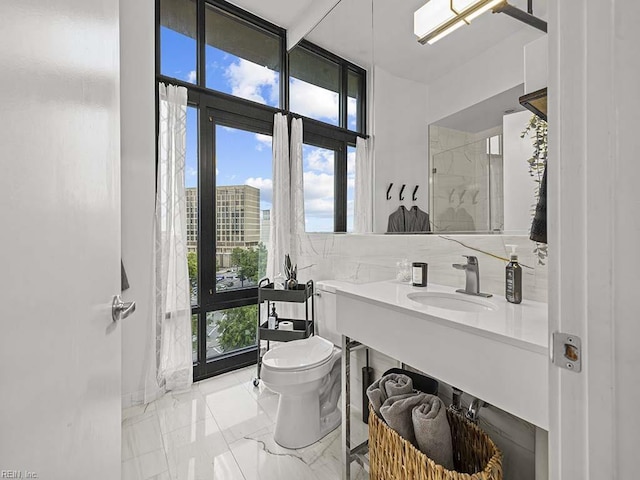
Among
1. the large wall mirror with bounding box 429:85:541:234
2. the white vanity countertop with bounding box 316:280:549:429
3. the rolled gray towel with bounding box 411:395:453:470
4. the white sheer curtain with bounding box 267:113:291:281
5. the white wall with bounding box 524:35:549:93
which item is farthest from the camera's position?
the white sheer curtain with bounding box 267:113:291:281

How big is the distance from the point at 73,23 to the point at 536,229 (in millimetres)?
1197

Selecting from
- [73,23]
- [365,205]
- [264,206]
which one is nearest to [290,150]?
[264,206]

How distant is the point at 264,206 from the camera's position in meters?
2.60

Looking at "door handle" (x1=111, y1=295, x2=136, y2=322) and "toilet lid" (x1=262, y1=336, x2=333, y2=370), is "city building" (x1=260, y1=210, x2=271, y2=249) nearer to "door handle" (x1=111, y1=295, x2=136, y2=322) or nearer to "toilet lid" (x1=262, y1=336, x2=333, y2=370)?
"toilet lid" (x1=262, y1=336, x2=333, y2=370)

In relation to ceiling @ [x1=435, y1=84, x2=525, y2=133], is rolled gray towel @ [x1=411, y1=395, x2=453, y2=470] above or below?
below

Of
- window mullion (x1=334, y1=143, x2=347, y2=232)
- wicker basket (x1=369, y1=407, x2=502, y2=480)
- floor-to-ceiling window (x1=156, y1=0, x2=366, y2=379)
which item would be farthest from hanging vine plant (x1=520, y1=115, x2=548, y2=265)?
window mullion (x1=334, y1=143, x2=347, y2=232)

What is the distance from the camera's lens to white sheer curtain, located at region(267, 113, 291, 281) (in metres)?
2.50

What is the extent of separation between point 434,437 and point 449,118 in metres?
1.41

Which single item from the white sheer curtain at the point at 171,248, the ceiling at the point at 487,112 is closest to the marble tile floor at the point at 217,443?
the white sheer curtain at the point at 171,248

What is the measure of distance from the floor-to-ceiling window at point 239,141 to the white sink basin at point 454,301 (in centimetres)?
104

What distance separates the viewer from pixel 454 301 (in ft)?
4.24

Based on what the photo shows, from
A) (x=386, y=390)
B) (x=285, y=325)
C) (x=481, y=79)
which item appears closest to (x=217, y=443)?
(x=285, y=325)

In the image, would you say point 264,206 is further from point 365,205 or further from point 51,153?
point 51,153

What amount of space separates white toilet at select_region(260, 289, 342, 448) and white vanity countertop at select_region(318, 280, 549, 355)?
58 cm
